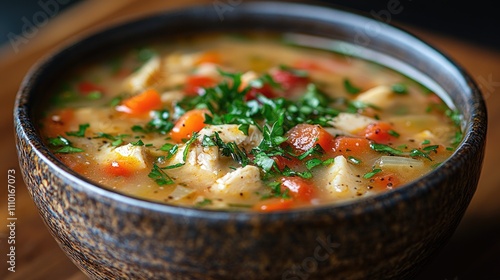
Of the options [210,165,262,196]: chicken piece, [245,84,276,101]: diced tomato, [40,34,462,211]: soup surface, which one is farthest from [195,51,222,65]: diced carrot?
[210,165,262,196]: chicken piece

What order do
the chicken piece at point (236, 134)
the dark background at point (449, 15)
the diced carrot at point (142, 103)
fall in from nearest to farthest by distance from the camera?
1. the chicken piece at point (236, 134)
2. the diced carrot at point (142, 103)
3. the dark background at point (449, 15)

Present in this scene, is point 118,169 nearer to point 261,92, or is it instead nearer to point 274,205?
point 274,205

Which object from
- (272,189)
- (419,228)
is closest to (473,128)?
(419,228)

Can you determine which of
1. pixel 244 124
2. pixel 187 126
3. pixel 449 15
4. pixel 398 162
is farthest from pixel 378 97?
pixel 449 15

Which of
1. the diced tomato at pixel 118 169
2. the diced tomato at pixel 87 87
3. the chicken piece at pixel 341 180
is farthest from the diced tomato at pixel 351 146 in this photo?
the diced tomato at pixel 87 87

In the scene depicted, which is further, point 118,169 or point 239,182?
point 118,169

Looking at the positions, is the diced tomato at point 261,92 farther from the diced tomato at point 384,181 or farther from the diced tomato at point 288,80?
the diced tomato at point 384,181

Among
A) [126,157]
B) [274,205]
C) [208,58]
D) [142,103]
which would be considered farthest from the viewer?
[208,58]
